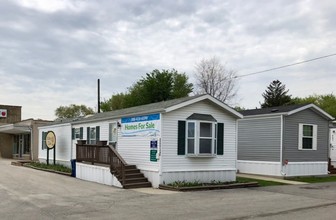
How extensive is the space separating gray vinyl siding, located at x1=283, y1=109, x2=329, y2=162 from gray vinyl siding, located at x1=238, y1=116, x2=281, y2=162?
0.47 m

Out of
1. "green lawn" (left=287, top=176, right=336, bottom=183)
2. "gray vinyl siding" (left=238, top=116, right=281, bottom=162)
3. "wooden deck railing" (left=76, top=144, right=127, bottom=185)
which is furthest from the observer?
"gray vinyl siding" (left=238, top=116, right=281, bottom=162)

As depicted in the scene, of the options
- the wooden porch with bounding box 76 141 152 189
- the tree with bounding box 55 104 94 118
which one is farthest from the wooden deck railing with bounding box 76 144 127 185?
the tree with bounding box 55 104 94 118

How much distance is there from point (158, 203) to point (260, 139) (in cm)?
1167

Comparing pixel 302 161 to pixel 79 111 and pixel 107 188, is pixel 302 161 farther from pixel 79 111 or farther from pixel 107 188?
pixel 79 111

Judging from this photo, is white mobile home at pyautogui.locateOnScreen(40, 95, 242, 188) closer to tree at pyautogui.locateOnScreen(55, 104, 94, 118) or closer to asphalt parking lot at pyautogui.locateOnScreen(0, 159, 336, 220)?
asphalt parking lot at pyautogui.locateOnScreen(0, 159, 336, 220)

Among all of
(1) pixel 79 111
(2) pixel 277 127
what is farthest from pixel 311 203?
(1) pixel 79 111

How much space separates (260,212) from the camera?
10117 millimetres

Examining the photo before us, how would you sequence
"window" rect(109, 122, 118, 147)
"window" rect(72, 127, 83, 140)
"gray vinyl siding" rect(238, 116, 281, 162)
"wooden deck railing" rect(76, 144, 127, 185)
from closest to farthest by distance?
"wooden deck railing" rect(76, 144, 127, 185)
"window" rect(109, 122, 118, 147)
"gray vinyl siding" rect(238, 116, 281, 162)
"window" rect(72, 127, 83, 140)

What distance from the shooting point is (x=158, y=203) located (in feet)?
37.4

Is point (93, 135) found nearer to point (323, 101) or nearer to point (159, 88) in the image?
point (159, 88)

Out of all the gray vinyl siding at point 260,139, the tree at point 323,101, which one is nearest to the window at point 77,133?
the gray vinyl siding at point 260,139

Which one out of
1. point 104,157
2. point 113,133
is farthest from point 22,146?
point 104,157

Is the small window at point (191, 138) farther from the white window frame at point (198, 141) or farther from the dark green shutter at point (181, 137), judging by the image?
the dark green shutter at point (181, 137)

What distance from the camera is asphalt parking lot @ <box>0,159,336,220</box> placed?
9.58 meters
